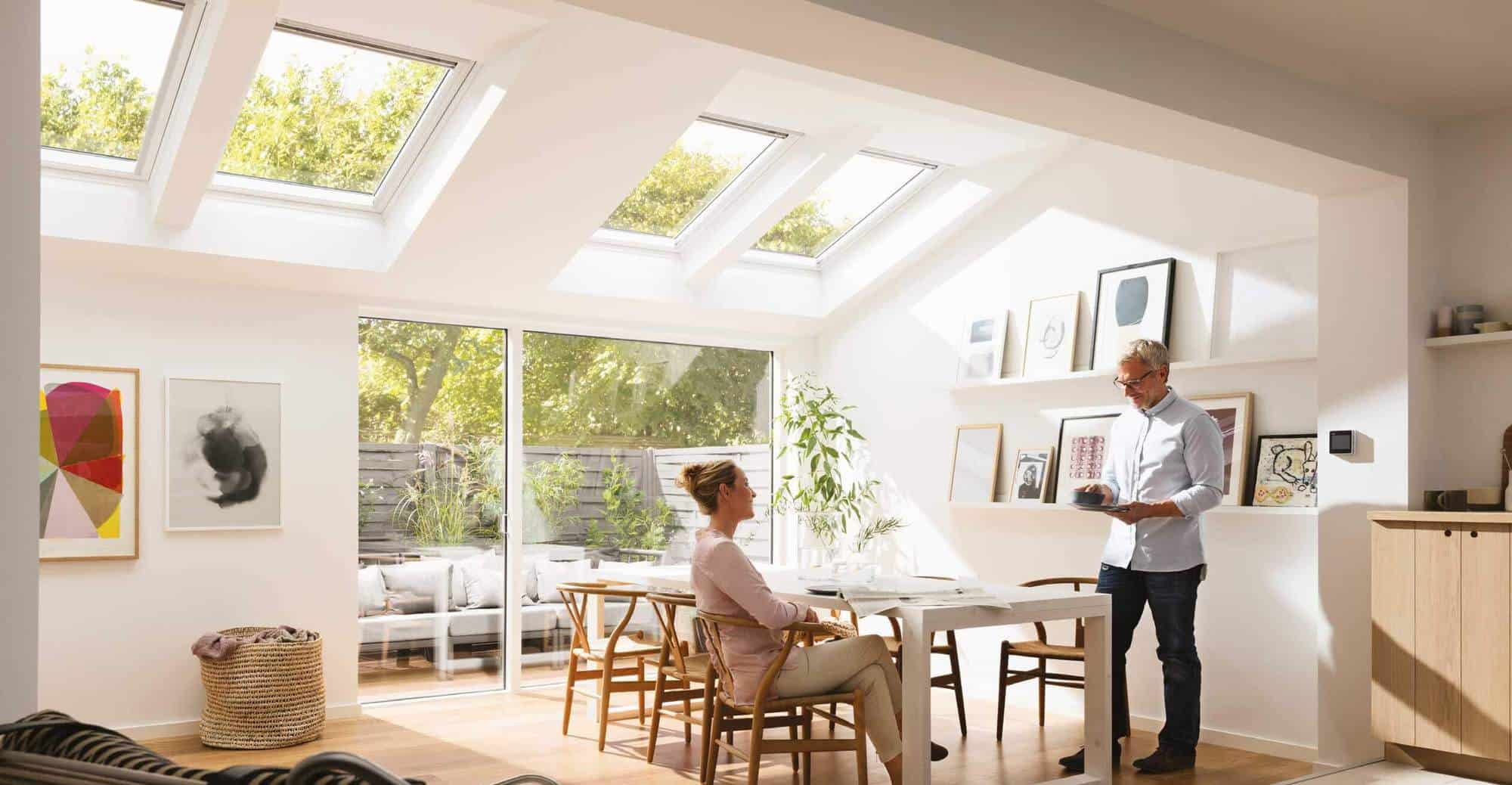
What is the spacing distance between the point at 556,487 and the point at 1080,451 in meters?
2.93

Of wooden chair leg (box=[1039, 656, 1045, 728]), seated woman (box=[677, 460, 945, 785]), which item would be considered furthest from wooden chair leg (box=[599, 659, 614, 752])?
wooden chair leg (box=[1039, 656, 1045, 728])

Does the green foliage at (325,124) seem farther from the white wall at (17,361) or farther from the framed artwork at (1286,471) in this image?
the framed artwork at (1286,471)

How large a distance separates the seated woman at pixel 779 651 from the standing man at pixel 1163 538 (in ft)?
3.40

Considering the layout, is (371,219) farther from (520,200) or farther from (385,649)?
(385,649)

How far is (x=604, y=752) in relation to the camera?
5.00m

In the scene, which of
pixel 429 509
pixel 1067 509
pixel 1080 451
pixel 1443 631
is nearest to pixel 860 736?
pixel 1443 631

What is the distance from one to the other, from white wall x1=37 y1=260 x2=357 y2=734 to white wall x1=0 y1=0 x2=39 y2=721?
3594 millimetres

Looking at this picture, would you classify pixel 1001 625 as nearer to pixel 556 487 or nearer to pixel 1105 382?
pixel 1105 382

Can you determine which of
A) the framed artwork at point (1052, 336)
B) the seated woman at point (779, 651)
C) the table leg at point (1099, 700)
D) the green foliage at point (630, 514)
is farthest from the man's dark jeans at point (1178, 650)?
the green foliage at point (630, 514)

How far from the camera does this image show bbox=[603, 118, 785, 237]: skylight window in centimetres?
591

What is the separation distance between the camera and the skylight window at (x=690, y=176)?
591cm

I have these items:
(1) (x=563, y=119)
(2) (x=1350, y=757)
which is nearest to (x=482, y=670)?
(1) (x=563, y=119)

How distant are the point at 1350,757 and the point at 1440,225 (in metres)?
2.11

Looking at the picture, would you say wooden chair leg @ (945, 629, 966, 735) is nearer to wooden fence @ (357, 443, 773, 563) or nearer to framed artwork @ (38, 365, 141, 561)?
wooden fence @ (357, 443, 773, 563)
